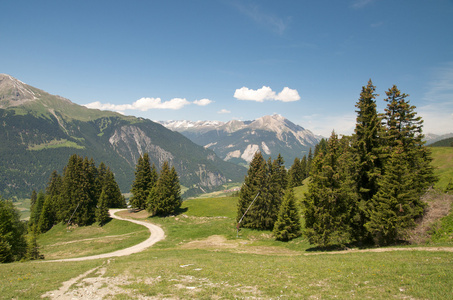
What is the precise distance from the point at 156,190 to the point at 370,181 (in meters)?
51.9

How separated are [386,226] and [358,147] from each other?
32.4 feet

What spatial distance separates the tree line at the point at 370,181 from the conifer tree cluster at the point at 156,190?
42.0m

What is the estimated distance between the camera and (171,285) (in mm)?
15766

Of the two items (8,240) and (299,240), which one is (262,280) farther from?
(8,240)

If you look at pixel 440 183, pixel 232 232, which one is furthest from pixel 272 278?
pixel 440 183

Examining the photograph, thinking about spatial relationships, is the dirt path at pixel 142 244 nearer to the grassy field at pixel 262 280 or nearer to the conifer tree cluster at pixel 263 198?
the grassy field at pixel 262 280

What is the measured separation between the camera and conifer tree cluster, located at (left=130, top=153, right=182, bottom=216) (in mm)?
64250

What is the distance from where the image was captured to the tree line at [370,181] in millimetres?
26203

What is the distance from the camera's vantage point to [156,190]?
65.1 metres

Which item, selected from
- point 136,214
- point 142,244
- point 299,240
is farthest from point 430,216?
point 136,214

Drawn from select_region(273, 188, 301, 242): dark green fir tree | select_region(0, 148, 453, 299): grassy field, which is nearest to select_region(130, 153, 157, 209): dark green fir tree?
select_region(273, 188, 301, 242): dark green fir tree

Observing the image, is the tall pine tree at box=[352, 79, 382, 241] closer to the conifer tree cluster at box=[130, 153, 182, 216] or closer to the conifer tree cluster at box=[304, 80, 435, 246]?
the conifer tree cluster at box=[304, 80, 435, 246]

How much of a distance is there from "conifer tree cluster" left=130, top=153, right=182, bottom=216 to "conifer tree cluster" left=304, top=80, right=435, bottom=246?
43540mm

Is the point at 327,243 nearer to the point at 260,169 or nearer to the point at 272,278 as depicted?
the point at 272,278
